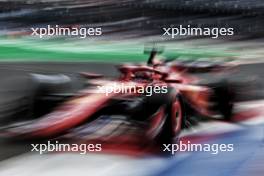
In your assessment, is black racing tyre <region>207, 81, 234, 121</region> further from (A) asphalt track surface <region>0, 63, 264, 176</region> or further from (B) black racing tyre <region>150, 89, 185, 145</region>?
(B) black racing tyre <region>150, 89, 185, 145</region>

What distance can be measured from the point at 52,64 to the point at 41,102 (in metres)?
0.20

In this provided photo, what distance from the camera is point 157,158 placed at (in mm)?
3137

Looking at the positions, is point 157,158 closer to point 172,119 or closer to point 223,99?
point 172,119

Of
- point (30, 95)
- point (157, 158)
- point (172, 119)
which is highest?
point (30, 95)

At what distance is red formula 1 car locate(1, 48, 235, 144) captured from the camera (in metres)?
3.06

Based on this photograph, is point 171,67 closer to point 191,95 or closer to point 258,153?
point 191,95

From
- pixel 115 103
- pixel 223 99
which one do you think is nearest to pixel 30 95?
pixel 115 103

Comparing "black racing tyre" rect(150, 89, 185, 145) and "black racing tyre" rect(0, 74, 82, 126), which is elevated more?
"black racing tyre" rect(0, 74, 82, 126)

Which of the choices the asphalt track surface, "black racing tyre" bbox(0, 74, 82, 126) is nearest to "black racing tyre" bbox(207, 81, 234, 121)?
the asphalt track surface

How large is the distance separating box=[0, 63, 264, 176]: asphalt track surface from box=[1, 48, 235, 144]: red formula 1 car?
0.19ft

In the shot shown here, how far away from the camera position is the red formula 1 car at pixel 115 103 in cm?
306

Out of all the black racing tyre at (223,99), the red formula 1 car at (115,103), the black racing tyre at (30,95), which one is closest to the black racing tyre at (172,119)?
the red formula 1 car at (115,103)

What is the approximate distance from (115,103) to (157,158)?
1.20 feet

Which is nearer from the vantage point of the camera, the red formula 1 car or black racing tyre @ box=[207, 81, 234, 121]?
the red formula 1 car
